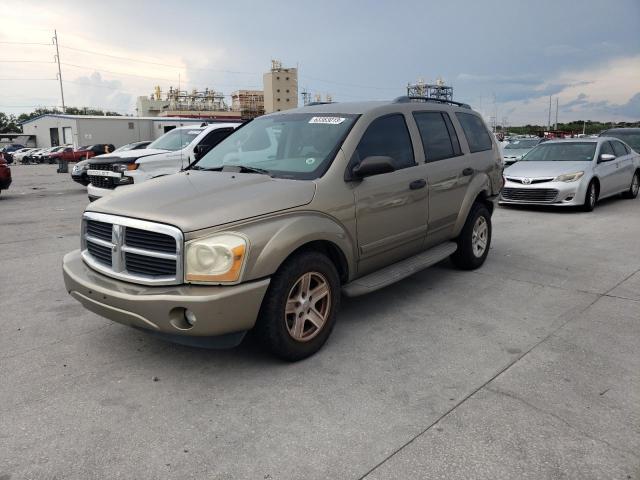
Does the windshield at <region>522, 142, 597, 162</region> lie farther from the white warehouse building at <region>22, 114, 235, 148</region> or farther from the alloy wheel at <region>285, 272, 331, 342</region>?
the white warehouse building at <region>22, 114, 235, 148</region>

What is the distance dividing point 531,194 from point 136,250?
357 inches

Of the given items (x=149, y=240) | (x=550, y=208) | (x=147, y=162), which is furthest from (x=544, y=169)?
(x=149, y=240)

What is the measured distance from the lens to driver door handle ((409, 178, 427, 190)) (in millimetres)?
4598

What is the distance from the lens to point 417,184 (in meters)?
4.66

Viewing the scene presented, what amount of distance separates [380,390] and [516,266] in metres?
3.62

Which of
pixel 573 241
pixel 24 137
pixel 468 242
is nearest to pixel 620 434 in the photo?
pixel 468 242

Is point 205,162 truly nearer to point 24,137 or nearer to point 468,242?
point 468,242

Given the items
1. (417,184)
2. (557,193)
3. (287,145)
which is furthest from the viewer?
(557,193)

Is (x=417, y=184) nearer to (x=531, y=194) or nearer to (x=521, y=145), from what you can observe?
(x=531, y=194)

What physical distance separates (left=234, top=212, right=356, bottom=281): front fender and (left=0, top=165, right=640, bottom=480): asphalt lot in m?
0.80

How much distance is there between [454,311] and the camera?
4.66 metres

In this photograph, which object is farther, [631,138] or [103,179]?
Answer: [631,138]

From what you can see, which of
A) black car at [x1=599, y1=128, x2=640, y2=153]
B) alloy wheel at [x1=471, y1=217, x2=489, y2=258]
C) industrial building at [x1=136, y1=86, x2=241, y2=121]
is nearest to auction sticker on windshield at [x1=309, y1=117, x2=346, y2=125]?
alloy wheel at [x1=471, y1=217, x2=489, y2=258]

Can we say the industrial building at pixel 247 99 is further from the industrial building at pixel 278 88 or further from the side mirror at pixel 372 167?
the side mirror at pixel 372 167
